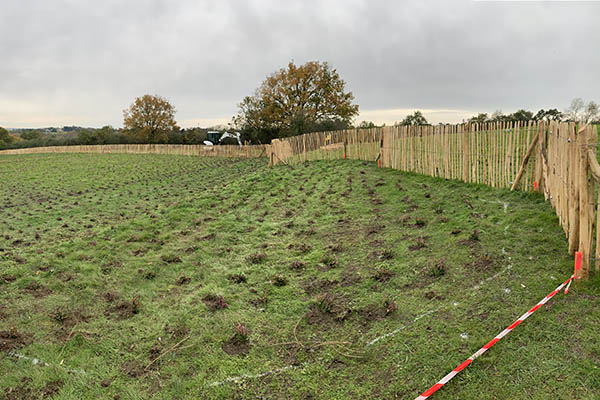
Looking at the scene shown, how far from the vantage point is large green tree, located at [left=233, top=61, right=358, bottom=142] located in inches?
1714

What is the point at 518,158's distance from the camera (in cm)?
725

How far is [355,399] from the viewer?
288cm

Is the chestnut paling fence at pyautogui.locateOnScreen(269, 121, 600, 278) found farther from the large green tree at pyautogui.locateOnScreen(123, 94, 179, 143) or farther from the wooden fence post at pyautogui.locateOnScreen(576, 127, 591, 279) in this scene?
the large green tree at pyautogui.locateOnScreen(123, 94, 179, 143)

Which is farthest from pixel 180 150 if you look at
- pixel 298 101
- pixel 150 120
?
pixel 150 120

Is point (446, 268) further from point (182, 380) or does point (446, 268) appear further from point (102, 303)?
point (102, 303)

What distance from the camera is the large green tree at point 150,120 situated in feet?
194

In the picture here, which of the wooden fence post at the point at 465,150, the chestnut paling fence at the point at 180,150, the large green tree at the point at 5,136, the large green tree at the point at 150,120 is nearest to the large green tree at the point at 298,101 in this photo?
the chestnut paling fence at the point at 180,150

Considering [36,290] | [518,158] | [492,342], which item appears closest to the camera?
[492,342]

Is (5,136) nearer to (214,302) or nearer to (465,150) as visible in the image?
(465,150)

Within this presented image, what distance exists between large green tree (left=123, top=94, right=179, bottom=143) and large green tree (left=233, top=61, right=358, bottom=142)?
2027cm

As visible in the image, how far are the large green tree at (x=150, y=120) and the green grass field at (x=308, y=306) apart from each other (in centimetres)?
5464

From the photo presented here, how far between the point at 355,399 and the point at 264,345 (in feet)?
3.77

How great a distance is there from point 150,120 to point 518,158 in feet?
201

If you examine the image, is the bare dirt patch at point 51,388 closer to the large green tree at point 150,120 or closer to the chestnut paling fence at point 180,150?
the chestnut paling fence at point 180,150
